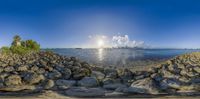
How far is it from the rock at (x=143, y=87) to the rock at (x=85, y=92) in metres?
0.86

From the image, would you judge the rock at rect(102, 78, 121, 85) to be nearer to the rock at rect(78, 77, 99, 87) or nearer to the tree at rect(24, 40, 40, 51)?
the rock at rect(78, 77, 99, 87)

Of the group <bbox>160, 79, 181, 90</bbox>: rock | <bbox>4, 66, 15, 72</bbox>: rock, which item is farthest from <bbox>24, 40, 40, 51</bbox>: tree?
<bbox>160, 79, 181, 90</bbox>: rock

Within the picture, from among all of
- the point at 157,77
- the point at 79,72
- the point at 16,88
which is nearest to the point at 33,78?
the point at 16,88

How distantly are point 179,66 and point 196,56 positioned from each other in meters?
2.51

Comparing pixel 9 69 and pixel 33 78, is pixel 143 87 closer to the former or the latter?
pixel 33 78

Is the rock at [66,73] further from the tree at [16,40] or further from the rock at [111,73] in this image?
the tree at [16,40]

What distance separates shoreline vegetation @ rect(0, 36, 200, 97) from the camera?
11.8 meters

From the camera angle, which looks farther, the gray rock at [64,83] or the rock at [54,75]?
the rock at [54,75]

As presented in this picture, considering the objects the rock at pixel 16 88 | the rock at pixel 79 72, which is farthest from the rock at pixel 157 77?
the rock at pixel 16 88

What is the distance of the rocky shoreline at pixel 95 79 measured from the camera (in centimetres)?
1178

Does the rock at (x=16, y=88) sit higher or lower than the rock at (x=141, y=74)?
lower

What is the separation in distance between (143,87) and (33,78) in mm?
4084

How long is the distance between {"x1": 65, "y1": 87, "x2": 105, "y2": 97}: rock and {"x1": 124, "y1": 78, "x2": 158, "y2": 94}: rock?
2.83ft

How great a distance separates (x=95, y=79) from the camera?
43.5 feet
